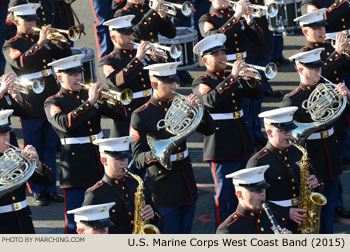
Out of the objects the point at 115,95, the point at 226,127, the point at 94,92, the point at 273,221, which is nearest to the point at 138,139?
the point at 115,95

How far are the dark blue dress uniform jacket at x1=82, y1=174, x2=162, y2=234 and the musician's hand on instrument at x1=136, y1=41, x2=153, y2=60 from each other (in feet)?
9.33

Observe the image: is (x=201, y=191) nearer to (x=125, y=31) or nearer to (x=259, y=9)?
(x=125, y=31)

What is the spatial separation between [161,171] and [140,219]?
137 centimetres

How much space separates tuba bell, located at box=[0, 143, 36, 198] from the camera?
9.94 metres

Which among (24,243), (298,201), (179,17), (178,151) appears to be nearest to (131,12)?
(179,17)

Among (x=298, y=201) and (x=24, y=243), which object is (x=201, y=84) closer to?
(x=298, y=201)

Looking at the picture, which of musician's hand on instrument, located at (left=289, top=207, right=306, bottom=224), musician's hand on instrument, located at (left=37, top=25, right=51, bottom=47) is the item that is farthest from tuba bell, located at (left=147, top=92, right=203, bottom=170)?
musician's hand on instrument, located at (left=37, top=25, right=51, bottom=47)

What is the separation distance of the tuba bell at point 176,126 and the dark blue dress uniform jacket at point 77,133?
30.9 inches

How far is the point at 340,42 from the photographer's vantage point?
40.0ft

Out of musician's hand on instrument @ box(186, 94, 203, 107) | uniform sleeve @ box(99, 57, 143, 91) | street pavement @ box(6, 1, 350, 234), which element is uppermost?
musician's hand on instrument @ box(186, 94, 203, 107)

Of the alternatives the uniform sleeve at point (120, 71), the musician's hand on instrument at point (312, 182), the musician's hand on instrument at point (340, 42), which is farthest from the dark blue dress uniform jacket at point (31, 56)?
the musician's hand on instrument at point (312, 182)

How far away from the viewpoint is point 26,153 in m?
10.1

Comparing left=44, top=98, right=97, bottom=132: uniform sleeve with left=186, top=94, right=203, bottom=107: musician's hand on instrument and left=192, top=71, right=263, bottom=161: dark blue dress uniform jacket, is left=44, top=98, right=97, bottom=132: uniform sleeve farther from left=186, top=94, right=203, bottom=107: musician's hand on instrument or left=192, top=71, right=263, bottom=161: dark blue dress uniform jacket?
left=192, top=71, right=263, bottom=161: dark blue dress uniform jacket

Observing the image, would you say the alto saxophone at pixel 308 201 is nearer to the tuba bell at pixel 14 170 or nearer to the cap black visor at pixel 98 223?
the cap black visor at pixel 98 223
